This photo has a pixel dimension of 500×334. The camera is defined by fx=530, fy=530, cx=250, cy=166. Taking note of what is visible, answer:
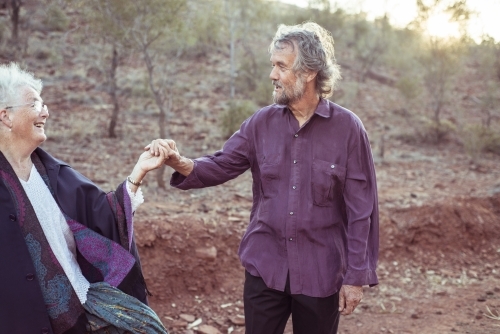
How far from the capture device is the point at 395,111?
14906 mm

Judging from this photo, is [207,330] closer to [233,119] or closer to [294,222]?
[294,222]

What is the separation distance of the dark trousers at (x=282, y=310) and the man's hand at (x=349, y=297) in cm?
10

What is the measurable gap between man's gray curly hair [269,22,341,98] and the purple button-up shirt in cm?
11

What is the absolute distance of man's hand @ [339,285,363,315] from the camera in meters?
2.55

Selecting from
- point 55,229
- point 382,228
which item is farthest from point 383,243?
point 55,229

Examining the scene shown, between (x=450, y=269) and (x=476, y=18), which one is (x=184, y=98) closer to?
(x=476, y=18)

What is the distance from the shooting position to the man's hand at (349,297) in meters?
2.55

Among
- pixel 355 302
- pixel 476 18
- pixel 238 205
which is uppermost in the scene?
pixel 476 18

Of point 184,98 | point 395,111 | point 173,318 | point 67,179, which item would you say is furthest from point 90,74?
point 67,179

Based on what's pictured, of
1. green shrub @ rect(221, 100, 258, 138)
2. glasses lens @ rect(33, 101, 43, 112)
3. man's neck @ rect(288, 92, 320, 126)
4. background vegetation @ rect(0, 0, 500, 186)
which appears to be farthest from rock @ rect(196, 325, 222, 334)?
green shrub @ rect(221, 100, 258, 138)

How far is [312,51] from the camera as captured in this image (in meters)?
2.66

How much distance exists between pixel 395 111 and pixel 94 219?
13373 millimetres

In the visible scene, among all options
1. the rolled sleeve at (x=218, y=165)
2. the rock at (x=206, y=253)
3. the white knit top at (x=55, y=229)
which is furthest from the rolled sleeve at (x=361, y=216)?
the rock at (x=206, y=253)

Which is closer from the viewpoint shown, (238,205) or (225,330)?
(225,330)
